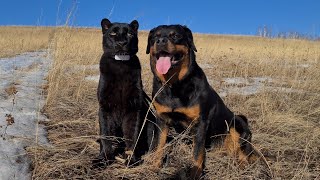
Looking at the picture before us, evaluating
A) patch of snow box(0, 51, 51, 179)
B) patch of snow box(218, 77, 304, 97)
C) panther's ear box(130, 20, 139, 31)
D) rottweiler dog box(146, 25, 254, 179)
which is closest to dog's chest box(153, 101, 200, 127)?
rottweiler dog box(146, 25, 254, 179)

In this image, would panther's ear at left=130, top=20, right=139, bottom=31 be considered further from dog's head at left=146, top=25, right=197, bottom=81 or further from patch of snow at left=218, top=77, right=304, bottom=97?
patch of snow at left=218, top=77, right=304, bottom=97

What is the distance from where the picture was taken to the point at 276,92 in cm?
641

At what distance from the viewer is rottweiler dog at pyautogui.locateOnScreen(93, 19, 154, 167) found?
3732mm

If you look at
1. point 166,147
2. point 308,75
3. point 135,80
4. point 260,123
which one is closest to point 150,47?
point 135,80

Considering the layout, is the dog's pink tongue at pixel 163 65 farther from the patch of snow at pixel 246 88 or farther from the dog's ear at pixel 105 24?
the patch of snow at pixel 246 88

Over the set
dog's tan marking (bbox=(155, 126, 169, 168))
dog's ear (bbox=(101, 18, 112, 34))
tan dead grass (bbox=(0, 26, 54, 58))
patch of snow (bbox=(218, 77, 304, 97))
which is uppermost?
tan dead grass (bbox=(0, 26, 54, 58))

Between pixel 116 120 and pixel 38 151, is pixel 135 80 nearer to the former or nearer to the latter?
pixel 116 120

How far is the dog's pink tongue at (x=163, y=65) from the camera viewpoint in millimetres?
3597

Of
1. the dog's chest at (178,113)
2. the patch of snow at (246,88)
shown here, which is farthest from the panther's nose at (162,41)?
the patch of snow at (246,88)

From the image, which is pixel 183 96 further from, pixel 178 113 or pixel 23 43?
pixel 23 43

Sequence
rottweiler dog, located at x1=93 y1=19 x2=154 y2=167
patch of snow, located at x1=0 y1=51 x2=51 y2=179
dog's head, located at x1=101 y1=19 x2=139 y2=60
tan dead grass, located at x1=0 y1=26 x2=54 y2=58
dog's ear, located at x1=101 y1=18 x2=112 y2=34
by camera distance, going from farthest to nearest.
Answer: tan dead grass, located at x1=0 y1=26 x2=54 y2=58 < dog's ear, located at x1=101 y1=18 x2=112 y2=34 < dog's head, located at x1=101 y1=19 x2=139 y2=60 < rottweiler dog, located at x1=93 y1=19 x2=154 y2=167 < patch of snow, located at x1=0 y1=51 x2=51 y2=179

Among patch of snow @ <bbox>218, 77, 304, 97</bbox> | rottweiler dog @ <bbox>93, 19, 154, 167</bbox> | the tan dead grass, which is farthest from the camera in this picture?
the tan dead grass

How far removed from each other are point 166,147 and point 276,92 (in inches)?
131

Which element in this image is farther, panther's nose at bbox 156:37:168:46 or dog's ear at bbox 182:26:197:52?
dog's ear at bbox 182:26:197:52
